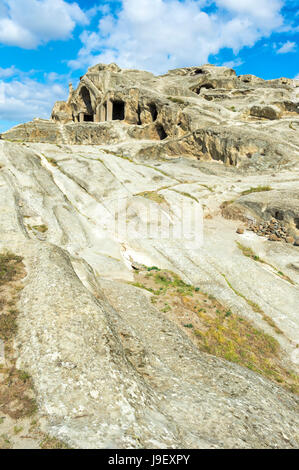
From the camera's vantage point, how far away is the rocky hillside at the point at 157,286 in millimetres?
10195

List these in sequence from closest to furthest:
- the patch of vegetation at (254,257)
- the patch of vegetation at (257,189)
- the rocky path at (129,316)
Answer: the rocky path at (129,316) → the patch of vegetation at (254,257) → the patch of vegetation at (257,189)

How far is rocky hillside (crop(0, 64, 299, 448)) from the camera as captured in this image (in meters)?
10.2

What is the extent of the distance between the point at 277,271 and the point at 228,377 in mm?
17333

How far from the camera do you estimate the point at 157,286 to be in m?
26.0

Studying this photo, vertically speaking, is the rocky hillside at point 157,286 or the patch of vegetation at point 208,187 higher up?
the patch of vegetation at point 208,187

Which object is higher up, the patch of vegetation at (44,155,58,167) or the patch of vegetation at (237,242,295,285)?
the patch of vegetation at (44,155,58,167)

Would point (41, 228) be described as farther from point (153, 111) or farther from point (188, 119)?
point (153, 111)

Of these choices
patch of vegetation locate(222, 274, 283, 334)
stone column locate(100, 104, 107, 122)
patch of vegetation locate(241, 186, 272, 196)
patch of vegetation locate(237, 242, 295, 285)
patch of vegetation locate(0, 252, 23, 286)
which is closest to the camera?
patch of vegetation locate(0, 252, 23, 286)

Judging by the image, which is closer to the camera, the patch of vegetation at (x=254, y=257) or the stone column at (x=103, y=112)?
the patch of vegetation at (x=254, y=257)

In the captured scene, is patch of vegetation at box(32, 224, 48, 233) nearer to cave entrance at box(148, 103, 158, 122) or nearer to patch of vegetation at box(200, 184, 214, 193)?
patch of vegetation at box(200, 184, 214, 193)

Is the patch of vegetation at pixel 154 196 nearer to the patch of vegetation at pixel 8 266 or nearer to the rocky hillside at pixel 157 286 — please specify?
the rocky hillside at pixel 157 286

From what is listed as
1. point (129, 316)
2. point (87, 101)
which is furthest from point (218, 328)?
point (87, 101)

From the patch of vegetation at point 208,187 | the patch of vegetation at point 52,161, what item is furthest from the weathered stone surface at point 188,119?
the patch of vegetation at point 52,161

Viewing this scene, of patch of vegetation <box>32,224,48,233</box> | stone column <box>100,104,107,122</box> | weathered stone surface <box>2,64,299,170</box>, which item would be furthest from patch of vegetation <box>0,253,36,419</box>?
stone column <box>100,104,107,122</box>
